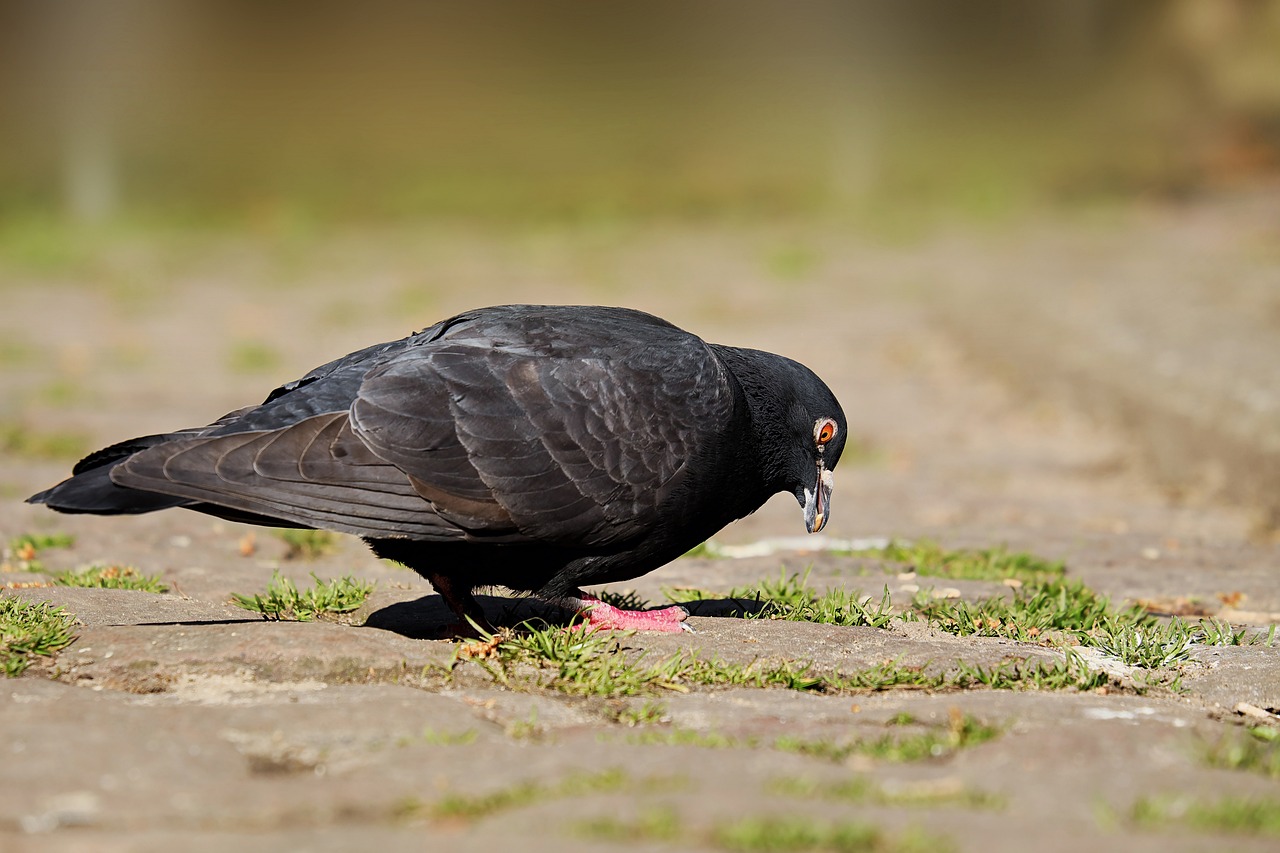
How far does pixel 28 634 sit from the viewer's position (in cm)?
423

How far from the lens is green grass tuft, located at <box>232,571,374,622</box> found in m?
5.12

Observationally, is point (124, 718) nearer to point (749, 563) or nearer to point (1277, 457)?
point (749, 563)

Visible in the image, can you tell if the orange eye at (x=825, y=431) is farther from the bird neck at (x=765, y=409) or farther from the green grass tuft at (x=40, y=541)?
the green grass tuft at (x=40, y=541)

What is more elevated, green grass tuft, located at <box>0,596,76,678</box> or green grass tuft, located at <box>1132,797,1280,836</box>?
green grass tuft, located at <box>0,596,76,678</box>

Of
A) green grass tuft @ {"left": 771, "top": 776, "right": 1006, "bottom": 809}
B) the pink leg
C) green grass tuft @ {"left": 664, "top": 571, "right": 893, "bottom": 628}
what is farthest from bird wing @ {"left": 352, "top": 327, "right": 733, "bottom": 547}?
green grass tuft @ {"left": 771, "top": 776, "right": 1006, "bottom": 809}

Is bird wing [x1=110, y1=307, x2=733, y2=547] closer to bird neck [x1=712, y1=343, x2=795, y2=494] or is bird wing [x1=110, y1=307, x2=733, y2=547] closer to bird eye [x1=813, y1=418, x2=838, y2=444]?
bird neck [x1=712, y1=343, x2=795, y2=494]

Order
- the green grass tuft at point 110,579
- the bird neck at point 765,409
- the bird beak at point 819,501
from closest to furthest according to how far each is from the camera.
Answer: the bird neck at point 765,409 → the bird beak at point 819,501 → the green grass tuft at point 110,579

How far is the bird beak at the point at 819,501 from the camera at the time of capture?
5.22 metres

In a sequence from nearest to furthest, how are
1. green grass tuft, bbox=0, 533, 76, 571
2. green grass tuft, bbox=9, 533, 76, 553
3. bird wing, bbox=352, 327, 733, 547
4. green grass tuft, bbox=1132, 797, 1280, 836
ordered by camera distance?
1. green grass tuft, bbox=1132, 797, 1280, 836
2. bird wing, bbox=352, 327, 733, 547
3. green grass tuft, bbox=0, 533, 76, 571
4. green grass tuft, bbox=9, 533, 76, 553

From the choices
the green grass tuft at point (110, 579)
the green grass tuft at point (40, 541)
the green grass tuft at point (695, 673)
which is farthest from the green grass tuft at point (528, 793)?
the green grass tuft at point (40, 541)

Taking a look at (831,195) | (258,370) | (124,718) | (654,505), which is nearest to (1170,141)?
(831,195)

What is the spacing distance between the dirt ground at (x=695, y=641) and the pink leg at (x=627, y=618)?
88 mm

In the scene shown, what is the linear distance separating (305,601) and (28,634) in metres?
Answer: 1.14

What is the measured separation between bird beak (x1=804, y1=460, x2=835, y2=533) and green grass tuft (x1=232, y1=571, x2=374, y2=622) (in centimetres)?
170
